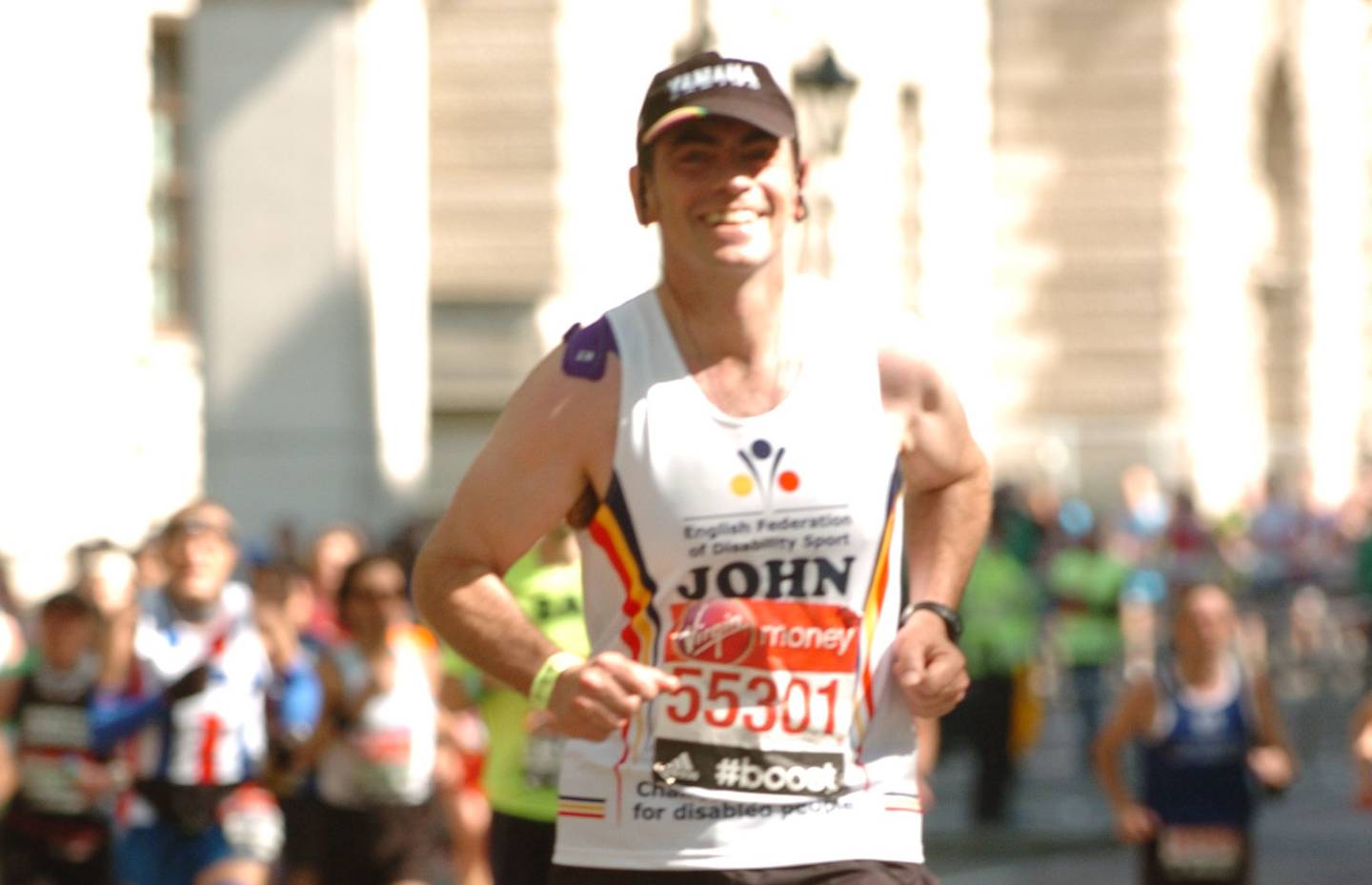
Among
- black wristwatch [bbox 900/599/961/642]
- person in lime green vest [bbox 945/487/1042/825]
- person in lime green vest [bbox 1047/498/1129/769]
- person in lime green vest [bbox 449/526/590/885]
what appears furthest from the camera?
person in lime green vest [bbox 1047/498/1129/769]

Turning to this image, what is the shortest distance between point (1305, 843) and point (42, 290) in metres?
8.80

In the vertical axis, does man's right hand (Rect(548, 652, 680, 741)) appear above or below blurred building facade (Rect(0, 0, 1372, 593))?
below

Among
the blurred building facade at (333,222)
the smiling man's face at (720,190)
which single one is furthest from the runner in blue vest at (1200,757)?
the smiling man's face at (720,190)

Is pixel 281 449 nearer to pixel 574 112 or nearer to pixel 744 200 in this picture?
pixel 574 112

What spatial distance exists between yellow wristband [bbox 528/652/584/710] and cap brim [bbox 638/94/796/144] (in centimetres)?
74

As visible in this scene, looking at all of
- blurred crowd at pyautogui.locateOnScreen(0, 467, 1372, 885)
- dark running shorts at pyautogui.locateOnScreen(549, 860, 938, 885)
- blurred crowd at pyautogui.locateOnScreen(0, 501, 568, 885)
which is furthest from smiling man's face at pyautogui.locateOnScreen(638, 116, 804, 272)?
blurred crowd at pyautogui.locateOnScreen(0, 501, 568, 885)

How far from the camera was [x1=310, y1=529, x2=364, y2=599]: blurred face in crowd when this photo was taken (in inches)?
554

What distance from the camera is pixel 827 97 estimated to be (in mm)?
16484

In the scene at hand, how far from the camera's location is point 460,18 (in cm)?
2402

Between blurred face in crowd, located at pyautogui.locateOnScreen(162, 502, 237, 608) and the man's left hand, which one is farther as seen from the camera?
blurred face in crowd, located at pyautogui.locateOnScreen(162, 502, 237, 608)

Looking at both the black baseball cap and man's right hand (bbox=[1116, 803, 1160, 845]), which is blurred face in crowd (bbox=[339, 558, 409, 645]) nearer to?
man's right hand (bbox=[1116, 803, 1160, 845])

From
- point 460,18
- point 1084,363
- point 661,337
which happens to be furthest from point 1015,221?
point 661,337

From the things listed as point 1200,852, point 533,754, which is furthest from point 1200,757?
point 533,754

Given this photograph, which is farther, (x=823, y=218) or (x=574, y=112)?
(x=574, y=112)
